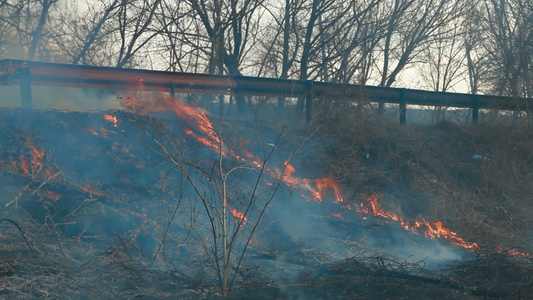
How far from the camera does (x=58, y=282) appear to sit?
6.10 meters

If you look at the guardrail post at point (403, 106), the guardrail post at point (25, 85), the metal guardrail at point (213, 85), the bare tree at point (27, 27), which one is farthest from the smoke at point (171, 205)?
the bare tree at point (27, 27)

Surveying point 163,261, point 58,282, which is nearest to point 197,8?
point 163,261

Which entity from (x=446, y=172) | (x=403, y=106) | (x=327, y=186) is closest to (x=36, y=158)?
(x=327, y=186)

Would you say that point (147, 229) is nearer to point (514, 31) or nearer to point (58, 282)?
point (58, 282)

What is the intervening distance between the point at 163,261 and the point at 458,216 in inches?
248

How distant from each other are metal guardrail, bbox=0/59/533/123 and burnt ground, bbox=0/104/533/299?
66 cm

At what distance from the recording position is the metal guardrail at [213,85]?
10312mm

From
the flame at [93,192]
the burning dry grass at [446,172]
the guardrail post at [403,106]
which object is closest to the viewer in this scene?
the flame at [93,192]

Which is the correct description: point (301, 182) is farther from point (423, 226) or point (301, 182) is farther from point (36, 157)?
point (36, 157)

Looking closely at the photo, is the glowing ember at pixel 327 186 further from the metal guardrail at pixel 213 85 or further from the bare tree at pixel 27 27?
the bare tree at pixel 27 27

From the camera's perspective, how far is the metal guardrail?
1031 cm

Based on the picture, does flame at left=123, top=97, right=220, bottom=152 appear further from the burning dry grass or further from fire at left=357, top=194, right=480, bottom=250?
fire at left=357, top=194, right=480, bottom=250

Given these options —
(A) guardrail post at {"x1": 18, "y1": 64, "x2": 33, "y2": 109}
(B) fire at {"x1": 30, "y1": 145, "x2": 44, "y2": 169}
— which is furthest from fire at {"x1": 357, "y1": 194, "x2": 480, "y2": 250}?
(A) guardrail post at {"x1": 18, "y1": 64, "x2": 33, "y2": 109}

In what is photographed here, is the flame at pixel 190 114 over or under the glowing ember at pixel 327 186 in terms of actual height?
over
